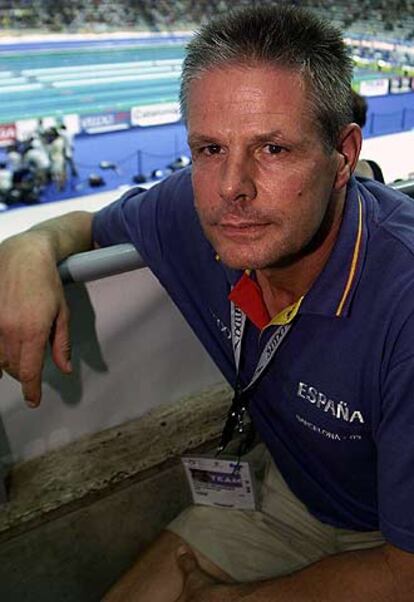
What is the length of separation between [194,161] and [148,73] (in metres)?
5.88

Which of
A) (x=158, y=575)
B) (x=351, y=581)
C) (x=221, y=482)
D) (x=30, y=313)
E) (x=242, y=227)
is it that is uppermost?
(x=242, y=227)

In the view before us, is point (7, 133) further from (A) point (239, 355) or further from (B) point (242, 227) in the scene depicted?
(B) point (242, 227)

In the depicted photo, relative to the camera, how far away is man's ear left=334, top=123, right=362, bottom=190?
2.71ft

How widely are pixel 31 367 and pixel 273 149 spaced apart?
46cm

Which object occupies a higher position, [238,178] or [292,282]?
[238,178]

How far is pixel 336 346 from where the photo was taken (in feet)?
2.77

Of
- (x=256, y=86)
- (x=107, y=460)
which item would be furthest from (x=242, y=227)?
(x=107, y=460)

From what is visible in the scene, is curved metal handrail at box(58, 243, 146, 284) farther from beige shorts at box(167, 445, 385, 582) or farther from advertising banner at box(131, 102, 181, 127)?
advertising banner at box(131, 102, 181, 127)

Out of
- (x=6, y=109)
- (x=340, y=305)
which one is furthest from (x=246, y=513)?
(x=6, y=109)

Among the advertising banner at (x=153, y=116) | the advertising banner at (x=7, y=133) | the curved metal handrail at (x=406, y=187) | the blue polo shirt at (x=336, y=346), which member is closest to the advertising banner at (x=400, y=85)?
the advertising banner at (x=153, y=116)

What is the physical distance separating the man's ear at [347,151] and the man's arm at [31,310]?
423mm

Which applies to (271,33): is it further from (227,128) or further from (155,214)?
(155,214)

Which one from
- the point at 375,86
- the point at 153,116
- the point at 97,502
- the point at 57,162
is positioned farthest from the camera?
the point at 375,86

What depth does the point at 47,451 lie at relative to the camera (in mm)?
1274
